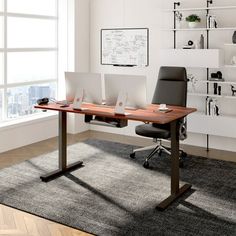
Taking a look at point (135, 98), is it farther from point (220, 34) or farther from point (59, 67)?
point (59, 67)

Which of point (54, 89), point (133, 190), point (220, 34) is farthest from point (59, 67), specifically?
point (133, 190)

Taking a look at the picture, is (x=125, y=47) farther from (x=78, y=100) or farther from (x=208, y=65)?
(x=78, y=100)

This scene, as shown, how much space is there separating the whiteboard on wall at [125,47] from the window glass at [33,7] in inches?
36.1

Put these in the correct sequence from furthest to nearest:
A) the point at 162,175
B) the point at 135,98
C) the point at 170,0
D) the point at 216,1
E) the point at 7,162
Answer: the point at 170,0
the point at 216,1
the point at 7,162
the point at 162,175
the point at 135,98

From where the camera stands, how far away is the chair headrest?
17.3 ft

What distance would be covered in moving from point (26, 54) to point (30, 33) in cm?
34

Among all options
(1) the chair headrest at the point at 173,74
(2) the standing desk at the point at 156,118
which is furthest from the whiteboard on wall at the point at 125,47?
(2) the standing desk at the point at 156,118

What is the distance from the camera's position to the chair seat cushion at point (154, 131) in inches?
192

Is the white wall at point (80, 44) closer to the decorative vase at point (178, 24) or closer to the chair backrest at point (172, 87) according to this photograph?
the decorative vase at point (178, 24)

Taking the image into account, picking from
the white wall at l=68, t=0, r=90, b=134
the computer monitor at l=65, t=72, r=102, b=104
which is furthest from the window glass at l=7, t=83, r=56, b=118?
the computer monitor at l=65, t=72, r=102, b=104

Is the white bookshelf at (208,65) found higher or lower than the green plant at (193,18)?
lower

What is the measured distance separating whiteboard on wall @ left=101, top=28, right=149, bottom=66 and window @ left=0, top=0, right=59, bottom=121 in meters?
0.84

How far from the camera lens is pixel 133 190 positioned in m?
4.29

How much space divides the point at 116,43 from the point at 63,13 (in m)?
1.00
